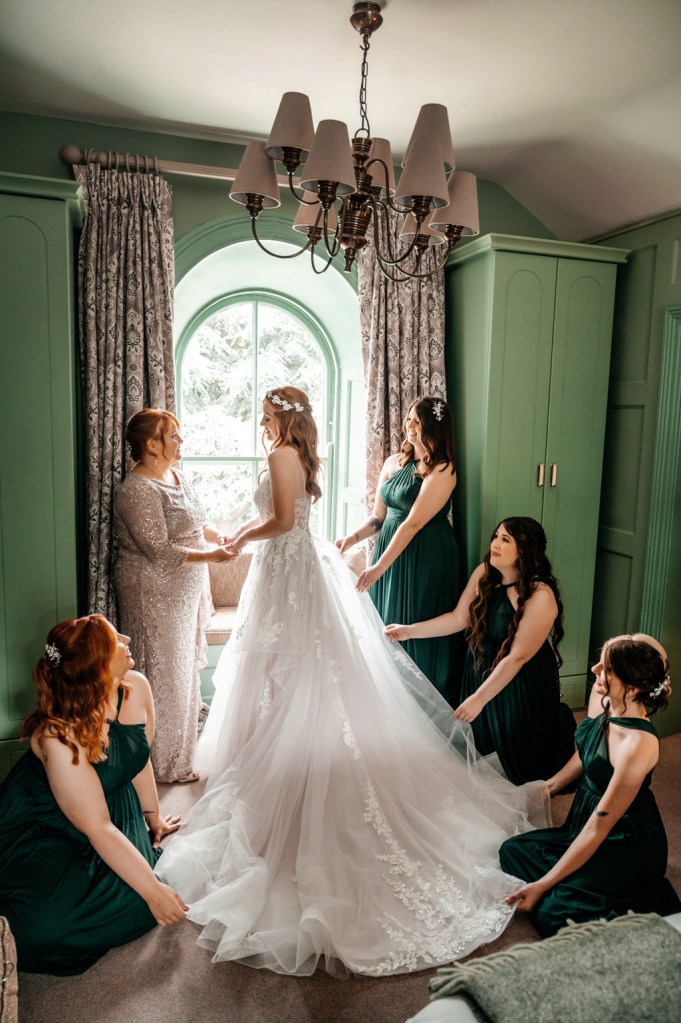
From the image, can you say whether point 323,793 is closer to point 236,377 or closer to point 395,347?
point 395,347

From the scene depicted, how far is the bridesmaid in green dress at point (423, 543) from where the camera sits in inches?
127

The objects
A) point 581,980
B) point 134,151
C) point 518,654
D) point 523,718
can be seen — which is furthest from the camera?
point 134,151

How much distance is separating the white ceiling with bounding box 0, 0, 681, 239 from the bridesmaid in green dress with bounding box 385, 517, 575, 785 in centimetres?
172

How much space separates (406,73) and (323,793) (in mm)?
2626

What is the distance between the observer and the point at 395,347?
366 cm

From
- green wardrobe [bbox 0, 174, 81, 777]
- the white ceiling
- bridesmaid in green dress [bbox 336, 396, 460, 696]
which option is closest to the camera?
the white ceiling

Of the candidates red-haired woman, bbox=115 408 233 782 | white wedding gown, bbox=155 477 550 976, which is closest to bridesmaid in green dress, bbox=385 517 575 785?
white wedding gown, bbox=155 477 550 976

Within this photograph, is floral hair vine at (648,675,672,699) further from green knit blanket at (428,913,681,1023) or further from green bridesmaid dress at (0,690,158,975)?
green bridesmaid dress at (0,690,158,975)

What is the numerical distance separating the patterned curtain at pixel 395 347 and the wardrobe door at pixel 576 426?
61 centimetres

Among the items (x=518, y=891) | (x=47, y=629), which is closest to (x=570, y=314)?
(x=518, y=891)

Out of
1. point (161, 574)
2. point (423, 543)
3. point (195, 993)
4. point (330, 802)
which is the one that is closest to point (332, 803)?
point (330, 802)

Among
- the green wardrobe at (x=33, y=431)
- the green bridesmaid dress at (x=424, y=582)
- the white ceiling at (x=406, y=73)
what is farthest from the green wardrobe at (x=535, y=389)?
the green wardrobe at (x=33, y=431)

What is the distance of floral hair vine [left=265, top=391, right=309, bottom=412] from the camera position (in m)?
2.90

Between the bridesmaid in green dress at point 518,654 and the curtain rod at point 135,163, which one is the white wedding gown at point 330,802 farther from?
the curtain rod at point 135,163
